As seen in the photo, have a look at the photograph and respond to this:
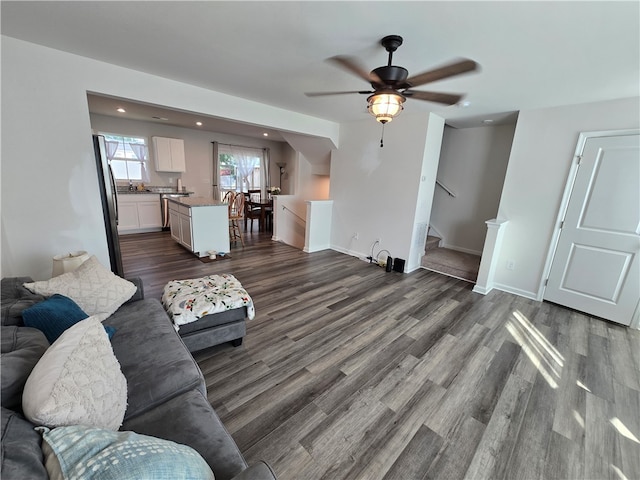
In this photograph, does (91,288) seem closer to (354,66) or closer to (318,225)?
(354,66)

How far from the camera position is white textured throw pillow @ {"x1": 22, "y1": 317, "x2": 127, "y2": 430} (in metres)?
0.78

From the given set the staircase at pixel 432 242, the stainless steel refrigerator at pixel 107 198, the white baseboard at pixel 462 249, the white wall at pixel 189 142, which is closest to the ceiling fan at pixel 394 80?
the stainless steel refrigerator at pixel 107 198

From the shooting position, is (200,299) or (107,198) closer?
(200,299)

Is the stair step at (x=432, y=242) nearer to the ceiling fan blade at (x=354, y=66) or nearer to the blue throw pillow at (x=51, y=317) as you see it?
the ceiling fan blade at (x=354, y=66)

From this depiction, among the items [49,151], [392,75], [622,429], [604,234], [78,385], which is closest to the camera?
[78,385]

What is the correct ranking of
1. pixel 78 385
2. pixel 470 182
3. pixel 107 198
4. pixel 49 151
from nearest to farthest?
pixel 78 385, pixel 49 151, pixel 107 198, pixel 470 182

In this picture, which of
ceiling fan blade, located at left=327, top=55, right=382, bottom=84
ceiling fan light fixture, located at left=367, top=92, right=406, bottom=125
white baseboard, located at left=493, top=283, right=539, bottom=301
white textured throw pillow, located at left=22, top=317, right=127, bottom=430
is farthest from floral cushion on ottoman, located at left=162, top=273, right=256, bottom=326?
white baseboard, located at left=493, top=283, right=539, bottom=301

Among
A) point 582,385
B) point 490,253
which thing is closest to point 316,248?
point 490,253

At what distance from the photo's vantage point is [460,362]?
2.18 metres

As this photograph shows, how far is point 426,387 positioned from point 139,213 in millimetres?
6558

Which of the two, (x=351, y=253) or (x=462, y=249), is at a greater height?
(x=462, y=249)

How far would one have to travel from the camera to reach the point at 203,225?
4.44 metres

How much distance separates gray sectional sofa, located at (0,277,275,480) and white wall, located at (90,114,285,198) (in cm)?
561

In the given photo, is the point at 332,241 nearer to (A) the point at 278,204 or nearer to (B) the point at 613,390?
(A) the point at 278,204
